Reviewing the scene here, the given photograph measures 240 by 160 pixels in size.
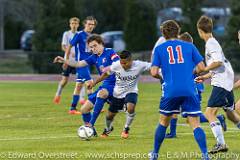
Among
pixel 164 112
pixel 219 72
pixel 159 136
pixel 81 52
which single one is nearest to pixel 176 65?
pixel 164 112

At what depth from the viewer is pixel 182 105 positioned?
11180 millimetres

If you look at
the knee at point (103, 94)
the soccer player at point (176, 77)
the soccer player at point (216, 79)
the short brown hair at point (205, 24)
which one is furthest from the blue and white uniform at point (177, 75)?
the knee at point (103, 94)

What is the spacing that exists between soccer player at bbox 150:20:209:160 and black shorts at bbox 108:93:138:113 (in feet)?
9.86

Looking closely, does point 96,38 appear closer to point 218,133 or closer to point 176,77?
point 218,133

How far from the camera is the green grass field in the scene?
39.7ft

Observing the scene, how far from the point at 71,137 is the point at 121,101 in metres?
1.10

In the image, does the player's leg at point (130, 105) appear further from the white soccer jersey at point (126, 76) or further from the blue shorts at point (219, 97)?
the blue shorts at point (219, 97)

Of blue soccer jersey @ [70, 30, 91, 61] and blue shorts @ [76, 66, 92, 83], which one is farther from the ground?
blue soccer jersey @ [70, 30, 91, 61]

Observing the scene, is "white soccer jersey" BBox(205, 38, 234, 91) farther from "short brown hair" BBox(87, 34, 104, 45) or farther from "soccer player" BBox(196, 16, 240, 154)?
"short brown hair" BBox(87, 34, 104, 45)

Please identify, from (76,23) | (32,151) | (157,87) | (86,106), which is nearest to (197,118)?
(32,151)

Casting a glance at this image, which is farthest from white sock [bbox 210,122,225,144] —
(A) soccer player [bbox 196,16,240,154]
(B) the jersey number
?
(B) the jersey number

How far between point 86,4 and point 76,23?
111 feet

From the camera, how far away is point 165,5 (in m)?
48.3

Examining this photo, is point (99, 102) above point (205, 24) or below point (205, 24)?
below
